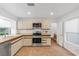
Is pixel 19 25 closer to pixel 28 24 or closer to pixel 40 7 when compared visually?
pixel 28 24

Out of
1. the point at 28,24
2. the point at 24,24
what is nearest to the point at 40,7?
the point at 28,24

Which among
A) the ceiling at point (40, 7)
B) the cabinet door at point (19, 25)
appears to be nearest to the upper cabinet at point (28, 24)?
the cabinet door at point (19, 25)

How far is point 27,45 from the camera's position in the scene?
8859mm

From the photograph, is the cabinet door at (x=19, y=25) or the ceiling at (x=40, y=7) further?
the cabinet door at (x=19, y=25)

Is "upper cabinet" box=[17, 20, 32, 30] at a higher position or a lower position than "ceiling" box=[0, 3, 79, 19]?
lower

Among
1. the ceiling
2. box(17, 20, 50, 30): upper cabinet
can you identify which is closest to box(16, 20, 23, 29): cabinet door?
box(17, 20, 50, 30): upper cabinet

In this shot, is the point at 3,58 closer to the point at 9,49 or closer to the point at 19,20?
the point at 9,49

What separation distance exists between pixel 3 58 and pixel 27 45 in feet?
25.9

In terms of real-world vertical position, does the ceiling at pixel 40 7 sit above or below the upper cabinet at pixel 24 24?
above

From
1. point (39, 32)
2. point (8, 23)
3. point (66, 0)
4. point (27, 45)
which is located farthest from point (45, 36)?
point (66, 0)

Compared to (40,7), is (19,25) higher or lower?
lower

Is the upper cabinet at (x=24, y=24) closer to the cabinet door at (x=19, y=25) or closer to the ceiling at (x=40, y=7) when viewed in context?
the cabinet door at (x=19, y=25)

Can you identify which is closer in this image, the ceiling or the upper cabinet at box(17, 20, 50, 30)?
the ceiling

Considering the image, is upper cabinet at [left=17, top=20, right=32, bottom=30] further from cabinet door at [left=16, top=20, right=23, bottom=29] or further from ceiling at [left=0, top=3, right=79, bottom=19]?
ceiling at [left=0, top=3, right=79, bottom=19]
